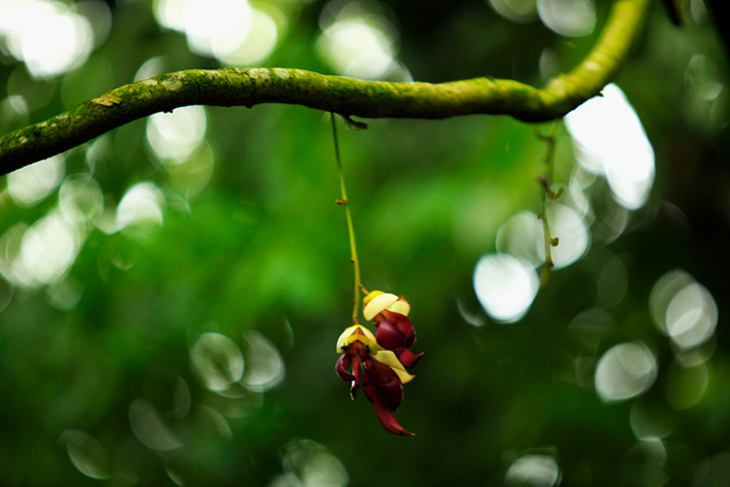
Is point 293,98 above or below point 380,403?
above

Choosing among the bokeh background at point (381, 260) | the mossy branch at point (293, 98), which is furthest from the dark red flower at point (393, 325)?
the bokeh background at point (381, 260)

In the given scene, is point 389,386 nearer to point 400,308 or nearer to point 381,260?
point 400,308

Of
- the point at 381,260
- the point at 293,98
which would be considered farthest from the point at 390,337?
the point at 381,260

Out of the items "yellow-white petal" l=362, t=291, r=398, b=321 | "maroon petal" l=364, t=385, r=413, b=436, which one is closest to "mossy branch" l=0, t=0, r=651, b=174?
"yellow-white petal" l=362, t=291, r=398, b=321

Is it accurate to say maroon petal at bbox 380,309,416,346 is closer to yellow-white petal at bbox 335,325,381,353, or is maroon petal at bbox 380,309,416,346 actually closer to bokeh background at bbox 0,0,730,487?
yellow-white petal at bbox 335,325,381,353

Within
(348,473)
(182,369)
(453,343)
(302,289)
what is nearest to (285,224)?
(302,289)

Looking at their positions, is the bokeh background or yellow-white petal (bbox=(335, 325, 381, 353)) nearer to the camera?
yellow-white petal (bbox=(335, 325, 381, 353))

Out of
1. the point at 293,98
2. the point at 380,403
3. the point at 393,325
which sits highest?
the point at 293,98

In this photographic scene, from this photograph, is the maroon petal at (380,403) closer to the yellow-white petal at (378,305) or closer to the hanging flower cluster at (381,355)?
the hanging flower cluster at (381,355)
